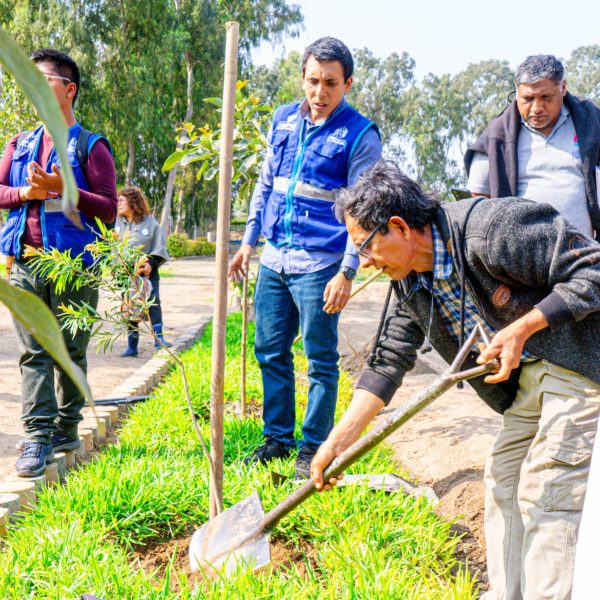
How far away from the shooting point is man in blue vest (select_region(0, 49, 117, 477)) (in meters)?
3.12

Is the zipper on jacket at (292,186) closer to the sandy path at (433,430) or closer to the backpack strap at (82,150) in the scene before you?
the sandy path at (433,430)

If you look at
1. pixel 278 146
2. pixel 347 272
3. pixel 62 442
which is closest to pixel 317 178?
pixel 278 146

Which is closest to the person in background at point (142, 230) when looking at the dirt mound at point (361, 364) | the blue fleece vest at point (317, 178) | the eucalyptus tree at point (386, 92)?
the dirt mound at point (361, 364)

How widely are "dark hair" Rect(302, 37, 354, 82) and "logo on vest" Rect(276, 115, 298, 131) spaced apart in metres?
0.25

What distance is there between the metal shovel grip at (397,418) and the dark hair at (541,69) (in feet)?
4.73

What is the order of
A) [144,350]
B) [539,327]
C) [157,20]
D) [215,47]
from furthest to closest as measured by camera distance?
1. [215,47]
2. [157,20]
3. [144,350]
4. [539,327]

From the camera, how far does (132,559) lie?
2.52 m

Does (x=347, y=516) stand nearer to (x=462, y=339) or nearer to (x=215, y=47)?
(x=462, y=339)

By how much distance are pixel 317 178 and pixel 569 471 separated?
5.68 feet

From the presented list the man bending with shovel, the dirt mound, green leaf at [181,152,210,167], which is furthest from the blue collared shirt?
the dirt mound

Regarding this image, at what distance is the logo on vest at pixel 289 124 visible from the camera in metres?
3.29

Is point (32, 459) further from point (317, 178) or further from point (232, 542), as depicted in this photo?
point (317, 178)

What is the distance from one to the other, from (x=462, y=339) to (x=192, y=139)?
2.86 m

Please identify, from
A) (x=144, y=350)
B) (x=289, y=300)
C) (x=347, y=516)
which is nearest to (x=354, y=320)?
(x=144, y=350)
